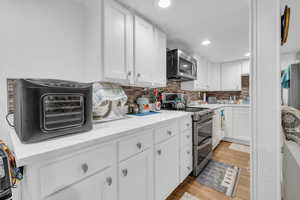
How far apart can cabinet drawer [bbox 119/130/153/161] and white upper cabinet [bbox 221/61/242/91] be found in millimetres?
3600

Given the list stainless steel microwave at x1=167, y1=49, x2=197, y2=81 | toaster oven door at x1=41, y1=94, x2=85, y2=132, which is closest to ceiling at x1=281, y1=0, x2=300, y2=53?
stainless steel microwave at x1=167, y1=49, x2=197, y2=81

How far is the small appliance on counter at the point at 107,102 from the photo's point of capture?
1.21m

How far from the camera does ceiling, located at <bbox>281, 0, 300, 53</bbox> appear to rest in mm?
1485

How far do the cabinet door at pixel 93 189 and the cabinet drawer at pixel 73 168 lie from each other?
0.09ft

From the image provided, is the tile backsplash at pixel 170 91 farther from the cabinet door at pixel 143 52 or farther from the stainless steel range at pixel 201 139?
the stainless steel range at pixel 201 139

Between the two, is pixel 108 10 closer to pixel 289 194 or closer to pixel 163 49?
pixel 163 49

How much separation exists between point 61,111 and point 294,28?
3332 mm

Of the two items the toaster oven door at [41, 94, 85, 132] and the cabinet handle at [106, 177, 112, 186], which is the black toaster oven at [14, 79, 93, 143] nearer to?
the toaster oven door at [41, 94, 85, 132]

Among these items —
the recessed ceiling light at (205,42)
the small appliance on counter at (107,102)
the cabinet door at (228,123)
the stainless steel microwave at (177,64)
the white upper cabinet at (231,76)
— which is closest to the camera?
the small appliance on counter at (107,102)

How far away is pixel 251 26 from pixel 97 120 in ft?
4.59

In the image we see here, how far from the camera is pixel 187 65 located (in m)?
2.43

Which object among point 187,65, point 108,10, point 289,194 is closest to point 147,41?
point 108,10

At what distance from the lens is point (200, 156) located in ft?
6.28

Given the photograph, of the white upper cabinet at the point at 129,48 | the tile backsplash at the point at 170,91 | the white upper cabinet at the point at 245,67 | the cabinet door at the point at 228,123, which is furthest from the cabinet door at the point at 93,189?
the white upper cabinet at the point at 245,67
